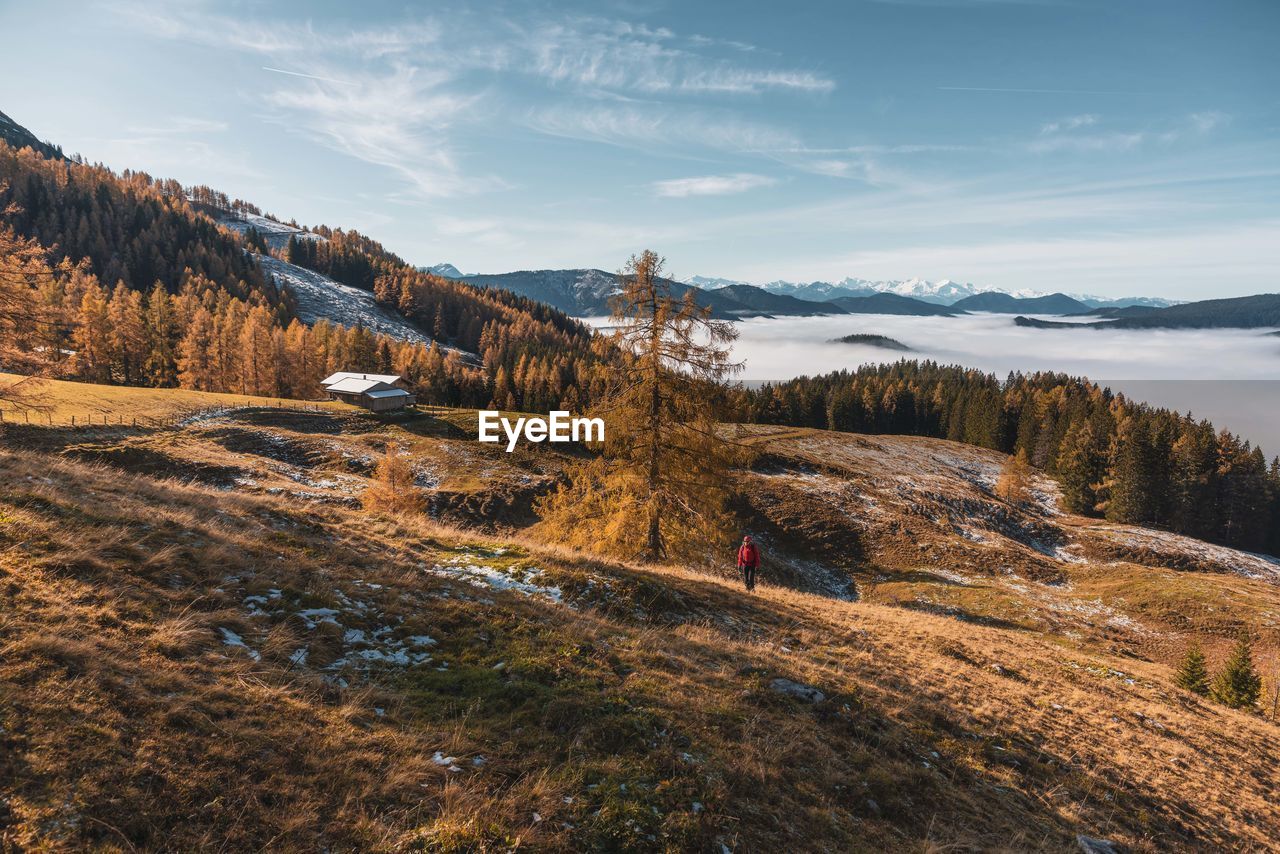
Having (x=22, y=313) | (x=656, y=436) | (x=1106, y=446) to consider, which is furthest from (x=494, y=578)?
(x=1106, y=446)

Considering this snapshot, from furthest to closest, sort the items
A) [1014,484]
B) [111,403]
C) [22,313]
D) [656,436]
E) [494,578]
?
1. [1014,484]
2. [111,403]
3. [656,436]
4. [22,313]
5. [494,578]

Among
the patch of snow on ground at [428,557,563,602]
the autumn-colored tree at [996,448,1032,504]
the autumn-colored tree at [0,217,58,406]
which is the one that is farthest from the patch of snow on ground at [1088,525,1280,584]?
the autumn-colored tree at [0,217,58,406]

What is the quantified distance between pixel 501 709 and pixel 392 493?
3070 cm

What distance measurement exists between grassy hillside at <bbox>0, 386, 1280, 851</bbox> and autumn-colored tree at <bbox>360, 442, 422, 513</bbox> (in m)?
18.8

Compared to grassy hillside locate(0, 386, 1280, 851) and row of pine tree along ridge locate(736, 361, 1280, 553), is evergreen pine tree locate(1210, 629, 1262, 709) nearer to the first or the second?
grassy hillside locate(0, 386, 1280, 851)

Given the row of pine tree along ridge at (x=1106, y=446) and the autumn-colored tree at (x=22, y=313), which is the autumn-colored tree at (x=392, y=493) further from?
the row of pine tree along ridge at (x=1106, y=446)

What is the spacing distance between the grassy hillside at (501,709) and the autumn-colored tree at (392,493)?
18.8m

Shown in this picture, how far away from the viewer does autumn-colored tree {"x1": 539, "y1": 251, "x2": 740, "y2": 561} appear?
21516 millimetres

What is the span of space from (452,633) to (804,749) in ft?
21.1

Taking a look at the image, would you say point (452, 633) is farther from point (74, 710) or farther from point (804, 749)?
point (804, 749)

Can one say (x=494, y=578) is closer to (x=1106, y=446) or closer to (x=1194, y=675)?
(x=1194, y=675)

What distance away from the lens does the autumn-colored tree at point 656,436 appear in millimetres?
21516

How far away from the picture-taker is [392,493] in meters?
34.8

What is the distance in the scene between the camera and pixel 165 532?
34.5 ft
